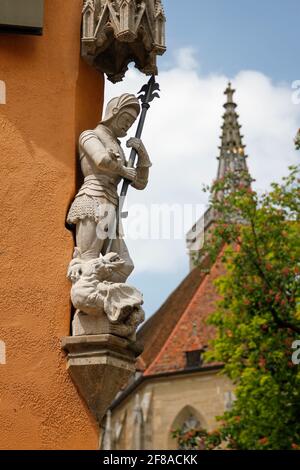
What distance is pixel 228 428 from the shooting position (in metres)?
16.6

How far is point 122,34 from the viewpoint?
5.57 meters

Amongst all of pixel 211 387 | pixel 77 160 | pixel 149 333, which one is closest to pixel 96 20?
pixel 77 160

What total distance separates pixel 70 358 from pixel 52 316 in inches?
10.9

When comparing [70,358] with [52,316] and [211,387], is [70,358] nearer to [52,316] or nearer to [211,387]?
[52,316]

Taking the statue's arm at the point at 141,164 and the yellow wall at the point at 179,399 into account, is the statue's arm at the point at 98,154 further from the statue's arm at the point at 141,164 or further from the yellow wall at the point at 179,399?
the yellow wall at the point at 179,399

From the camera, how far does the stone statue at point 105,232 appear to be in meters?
5.03

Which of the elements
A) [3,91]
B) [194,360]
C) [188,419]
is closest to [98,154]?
[3,91]

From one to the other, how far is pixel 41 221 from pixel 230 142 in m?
48.2

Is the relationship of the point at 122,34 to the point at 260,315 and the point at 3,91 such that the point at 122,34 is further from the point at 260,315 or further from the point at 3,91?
the point at 260,315

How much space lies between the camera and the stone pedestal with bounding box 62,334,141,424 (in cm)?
499
